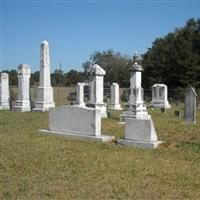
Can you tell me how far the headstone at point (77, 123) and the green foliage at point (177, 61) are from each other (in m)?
35.7

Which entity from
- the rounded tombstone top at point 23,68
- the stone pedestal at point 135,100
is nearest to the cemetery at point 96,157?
the stone pedestal at point 135,100

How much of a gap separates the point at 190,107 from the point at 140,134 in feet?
21.8

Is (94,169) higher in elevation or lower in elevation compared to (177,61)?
lower

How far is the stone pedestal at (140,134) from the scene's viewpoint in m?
9.59

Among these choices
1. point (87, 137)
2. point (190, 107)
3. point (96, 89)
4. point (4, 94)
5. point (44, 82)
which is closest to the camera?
point (87, 137)

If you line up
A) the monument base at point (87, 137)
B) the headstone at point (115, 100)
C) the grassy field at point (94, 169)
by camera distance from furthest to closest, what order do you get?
the headstone at point (115, 100) < the monument base at point (87, 137) < the grassy field at point (94, 169)

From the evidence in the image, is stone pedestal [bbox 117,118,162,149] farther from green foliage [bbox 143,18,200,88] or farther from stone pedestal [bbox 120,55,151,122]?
green foliage [bbox 143,18,200,88]

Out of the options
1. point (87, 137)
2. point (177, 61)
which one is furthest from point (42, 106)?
point (177, 61)

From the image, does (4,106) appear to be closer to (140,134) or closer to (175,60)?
(140,134)

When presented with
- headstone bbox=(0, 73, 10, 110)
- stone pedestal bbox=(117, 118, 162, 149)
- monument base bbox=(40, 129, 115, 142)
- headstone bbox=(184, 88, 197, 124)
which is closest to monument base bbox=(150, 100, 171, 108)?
headstone bbox=(0, 73, 10, 110)

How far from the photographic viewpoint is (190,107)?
15758 millimetres

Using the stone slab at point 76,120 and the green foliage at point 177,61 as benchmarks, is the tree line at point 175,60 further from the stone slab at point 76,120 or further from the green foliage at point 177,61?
the stone slab at point 76,120

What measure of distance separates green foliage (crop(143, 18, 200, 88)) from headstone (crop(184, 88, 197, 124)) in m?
30.1

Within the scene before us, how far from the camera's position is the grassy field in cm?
577
